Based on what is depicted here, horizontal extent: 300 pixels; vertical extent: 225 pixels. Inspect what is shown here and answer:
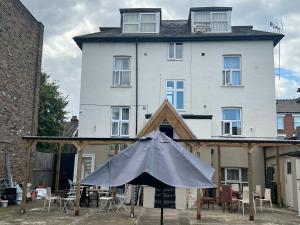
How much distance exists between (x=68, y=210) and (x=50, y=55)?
1318cm

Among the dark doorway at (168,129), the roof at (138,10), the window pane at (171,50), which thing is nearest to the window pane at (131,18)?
the roof at (138,10)

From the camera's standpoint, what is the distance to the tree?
104 feet

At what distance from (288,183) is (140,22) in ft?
42.0

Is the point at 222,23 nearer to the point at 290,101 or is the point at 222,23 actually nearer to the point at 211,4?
the point at 211,4

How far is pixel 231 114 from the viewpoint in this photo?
2012 cm

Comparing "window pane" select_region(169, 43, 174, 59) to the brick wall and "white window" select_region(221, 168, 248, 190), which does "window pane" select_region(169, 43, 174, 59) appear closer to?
"white window" select_region(221, 168, 248, 190)

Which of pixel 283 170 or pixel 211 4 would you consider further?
pixel 211 4

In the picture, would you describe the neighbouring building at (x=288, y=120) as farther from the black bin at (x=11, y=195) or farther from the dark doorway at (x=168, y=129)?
the black bin at (x=11, y=195)

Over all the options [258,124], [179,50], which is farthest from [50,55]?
[258,124]

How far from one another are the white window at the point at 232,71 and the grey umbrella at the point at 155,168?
16160mm

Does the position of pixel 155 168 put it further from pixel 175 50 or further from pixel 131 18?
pixel 131 18

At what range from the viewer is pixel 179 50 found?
2097cm

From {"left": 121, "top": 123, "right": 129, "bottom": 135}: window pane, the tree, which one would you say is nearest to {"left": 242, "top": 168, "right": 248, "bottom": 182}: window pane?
{"left": 121, "top": 123, "right": 129, "bottom": 135}: window pane

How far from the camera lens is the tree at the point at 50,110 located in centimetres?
3166
